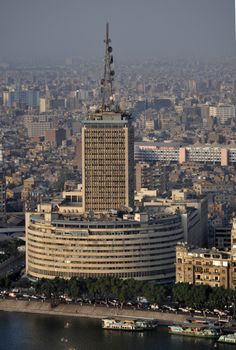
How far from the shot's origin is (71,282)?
54.6ft

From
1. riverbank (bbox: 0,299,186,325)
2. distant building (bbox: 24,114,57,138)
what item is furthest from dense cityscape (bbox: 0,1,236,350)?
distant building (bbox: 24,114,57,138)

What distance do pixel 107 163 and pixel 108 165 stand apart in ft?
0.10

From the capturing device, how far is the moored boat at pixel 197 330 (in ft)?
49.1

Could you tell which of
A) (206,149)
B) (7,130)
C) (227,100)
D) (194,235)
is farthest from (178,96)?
(194,235)

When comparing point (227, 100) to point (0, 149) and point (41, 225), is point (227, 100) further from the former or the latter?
point (41, 225)

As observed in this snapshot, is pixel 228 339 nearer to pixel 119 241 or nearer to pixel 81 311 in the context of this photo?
pixel 81 311

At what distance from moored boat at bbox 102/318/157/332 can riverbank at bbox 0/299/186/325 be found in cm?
18

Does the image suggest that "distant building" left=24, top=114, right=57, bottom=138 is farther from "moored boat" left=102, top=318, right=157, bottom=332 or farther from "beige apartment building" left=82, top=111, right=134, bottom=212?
"moored boat" left=102, top=318, right=157, bottom=332

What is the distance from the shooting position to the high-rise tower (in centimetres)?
1827

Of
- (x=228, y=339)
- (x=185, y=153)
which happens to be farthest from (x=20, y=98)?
(x=228, y=339)

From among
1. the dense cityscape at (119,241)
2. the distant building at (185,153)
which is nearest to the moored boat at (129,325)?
the dense cityscape at (119,241)

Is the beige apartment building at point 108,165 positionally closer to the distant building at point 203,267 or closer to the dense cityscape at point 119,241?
the dense cityscape at point 119,241

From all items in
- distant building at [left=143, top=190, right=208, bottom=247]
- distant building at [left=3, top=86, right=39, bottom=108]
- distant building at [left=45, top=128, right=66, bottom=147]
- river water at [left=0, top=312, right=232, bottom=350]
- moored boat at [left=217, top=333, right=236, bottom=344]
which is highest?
distant building at [left=3, top=86, right=39, bottom=108]

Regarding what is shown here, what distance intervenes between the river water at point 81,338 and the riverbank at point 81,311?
A: 0.53 ft
